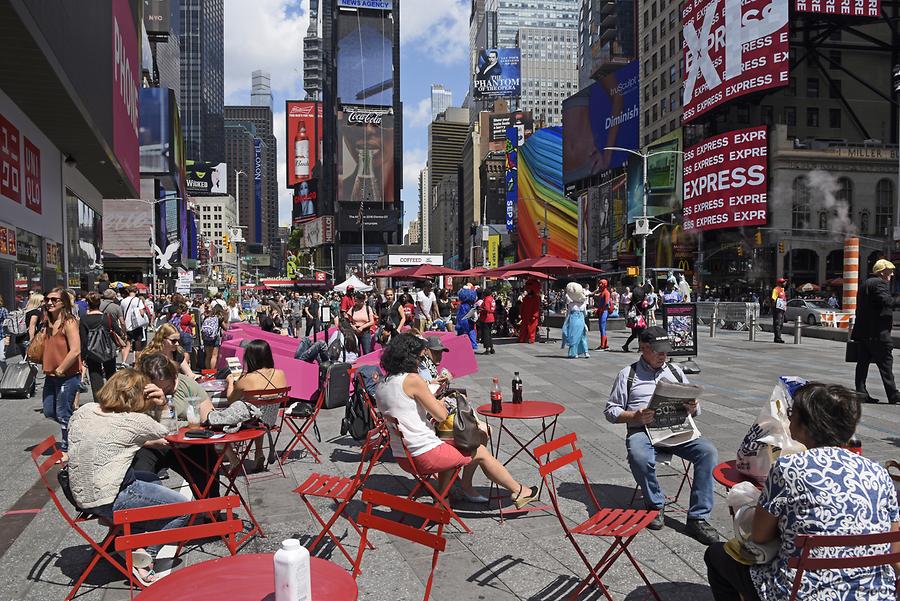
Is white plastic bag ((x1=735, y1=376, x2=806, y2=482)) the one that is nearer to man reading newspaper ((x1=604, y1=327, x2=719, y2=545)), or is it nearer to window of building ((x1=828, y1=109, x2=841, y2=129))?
man reading newspaper ((x1=604, y1=327, x2=719, y2=545))

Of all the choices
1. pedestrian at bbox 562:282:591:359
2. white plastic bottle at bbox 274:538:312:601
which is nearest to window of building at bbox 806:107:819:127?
pedestrian at bbox 562:282:591:359

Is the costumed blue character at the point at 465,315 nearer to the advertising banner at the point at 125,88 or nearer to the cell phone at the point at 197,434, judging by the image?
the advertising banner at the point at 125,88

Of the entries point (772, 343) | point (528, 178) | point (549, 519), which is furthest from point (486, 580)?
point (528, 178)

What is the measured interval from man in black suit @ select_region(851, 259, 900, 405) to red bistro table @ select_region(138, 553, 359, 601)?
8.89 m

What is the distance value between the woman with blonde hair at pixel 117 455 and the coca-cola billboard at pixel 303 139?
6625 inches

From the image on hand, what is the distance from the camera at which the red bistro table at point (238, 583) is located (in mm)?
2447

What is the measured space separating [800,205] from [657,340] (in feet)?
166

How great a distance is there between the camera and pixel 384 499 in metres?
3.21

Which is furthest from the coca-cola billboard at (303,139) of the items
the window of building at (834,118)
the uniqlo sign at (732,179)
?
the window of building at (834,118)

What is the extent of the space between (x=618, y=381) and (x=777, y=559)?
2.53 metres

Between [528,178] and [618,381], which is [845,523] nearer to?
[618,381]

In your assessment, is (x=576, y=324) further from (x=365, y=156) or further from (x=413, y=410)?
(x=365, y=156)

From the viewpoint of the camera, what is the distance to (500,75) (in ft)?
524

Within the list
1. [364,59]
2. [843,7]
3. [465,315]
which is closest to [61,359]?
[465,315]
